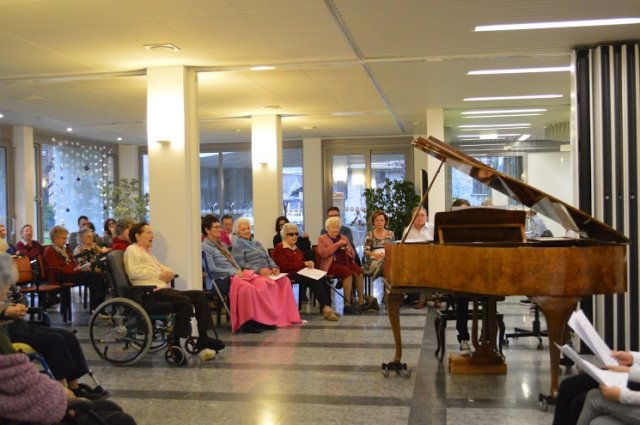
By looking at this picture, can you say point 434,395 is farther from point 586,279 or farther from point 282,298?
point 282,298

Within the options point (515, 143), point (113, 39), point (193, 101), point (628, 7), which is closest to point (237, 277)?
point (193, 101)

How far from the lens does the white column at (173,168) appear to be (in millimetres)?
7535

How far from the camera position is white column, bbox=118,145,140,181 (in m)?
16.7

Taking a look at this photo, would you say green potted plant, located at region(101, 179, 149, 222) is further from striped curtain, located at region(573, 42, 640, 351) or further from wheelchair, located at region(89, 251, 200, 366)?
striped curtain, located at region(573, 42, 640, 351)

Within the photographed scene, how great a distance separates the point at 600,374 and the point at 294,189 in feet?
45.5

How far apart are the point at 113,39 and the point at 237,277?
2837mm

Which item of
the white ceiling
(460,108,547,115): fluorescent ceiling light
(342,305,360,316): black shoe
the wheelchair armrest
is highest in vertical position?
the white ceiling

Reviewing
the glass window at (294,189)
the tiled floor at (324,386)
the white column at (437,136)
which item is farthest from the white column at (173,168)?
the glass window at (294,189)

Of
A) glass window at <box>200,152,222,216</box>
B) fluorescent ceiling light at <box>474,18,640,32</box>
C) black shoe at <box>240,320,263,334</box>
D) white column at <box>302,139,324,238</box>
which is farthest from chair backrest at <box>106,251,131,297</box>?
glass window at <box>200,152,222,216</box>

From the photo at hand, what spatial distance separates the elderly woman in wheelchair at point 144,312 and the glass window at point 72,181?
8252mm

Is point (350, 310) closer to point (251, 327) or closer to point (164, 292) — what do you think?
point (251, 327)

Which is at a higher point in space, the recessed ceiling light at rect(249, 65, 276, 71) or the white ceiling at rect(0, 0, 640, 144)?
the white ceiling at rect(0, 0, 640, 144)

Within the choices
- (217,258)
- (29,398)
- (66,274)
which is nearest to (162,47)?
(217,258)

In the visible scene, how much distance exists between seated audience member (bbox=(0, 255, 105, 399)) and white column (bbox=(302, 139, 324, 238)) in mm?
11634
